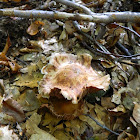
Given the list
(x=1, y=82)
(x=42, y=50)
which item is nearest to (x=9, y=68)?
(x=1, y=82)

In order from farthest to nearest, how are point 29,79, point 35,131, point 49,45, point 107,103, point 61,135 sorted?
point 49,45
point 29,79
point 107,103
point 61,135
point 35,131

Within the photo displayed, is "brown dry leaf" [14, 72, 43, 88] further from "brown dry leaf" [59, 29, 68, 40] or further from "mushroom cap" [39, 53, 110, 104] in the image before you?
"brown dry leaf" [59, 29, 68, 40]

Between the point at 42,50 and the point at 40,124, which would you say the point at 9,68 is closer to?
the point at 42,50

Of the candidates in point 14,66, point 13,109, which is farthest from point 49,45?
point 13,109

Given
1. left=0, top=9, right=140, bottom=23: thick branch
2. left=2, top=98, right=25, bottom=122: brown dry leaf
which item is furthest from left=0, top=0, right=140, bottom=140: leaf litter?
left=0, top=9, right=140, bottom=23: thick branch

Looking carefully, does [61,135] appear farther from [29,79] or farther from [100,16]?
Result: [100,16]
